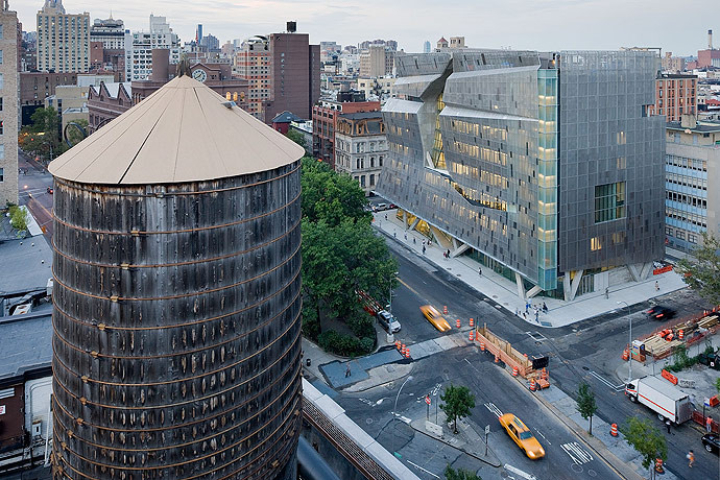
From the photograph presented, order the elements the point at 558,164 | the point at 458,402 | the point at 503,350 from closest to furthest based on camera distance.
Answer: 1. the point at 458,402
2. the point at 503,350
3. the point at 558,164

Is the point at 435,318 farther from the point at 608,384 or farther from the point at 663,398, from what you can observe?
the point at 663,398

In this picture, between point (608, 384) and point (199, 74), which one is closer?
point (608, 384)

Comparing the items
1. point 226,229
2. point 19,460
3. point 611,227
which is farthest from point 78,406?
point 611,227

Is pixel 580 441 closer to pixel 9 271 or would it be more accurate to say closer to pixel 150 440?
pixel 150 440

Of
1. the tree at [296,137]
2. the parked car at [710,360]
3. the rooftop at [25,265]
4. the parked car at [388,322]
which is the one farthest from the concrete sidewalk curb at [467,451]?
→ the tree at [296,137]

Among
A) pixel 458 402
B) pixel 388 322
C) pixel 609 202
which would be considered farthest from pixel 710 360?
pixel 388 322

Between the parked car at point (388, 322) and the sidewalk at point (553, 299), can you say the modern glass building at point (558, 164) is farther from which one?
the parked car at point (388, 322)
